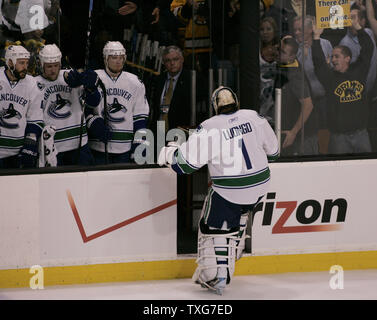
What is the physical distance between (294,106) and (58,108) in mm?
1664

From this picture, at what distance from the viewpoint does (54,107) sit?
717 cm

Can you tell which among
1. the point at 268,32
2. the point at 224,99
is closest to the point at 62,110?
the point at 224,99

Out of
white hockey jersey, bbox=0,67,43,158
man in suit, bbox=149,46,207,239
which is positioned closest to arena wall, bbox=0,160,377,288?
white hockey jersey, bbox=0,67,43,158

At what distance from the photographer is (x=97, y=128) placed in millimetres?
7301

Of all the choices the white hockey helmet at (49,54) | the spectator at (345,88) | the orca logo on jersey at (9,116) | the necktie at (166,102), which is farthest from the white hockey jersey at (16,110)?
the spectator at (345,88)

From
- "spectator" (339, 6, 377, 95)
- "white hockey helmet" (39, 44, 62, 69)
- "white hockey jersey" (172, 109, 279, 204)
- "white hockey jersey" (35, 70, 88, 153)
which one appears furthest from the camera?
"spectator" (339, 6, 377, 95)

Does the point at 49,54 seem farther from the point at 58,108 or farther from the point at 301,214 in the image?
the point at 301,214

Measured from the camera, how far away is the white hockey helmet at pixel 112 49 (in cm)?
733

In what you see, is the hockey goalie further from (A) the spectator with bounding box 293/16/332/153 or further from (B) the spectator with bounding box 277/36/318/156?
(A) the spectator with bounding box 293/16/332/153

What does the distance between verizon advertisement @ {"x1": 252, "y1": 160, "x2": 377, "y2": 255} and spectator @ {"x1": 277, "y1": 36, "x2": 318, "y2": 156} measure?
0.19 metres

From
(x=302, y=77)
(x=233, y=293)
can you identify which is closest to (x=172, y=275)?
(x=233, y=293)

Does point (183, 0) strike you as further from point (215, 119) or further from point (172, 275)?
point (172, 275)

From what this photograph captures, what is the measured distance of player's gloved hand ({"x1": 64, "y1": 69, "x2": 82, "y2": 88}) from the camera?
23.4 feet

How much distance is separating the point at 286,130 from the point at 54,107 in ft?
5.34
